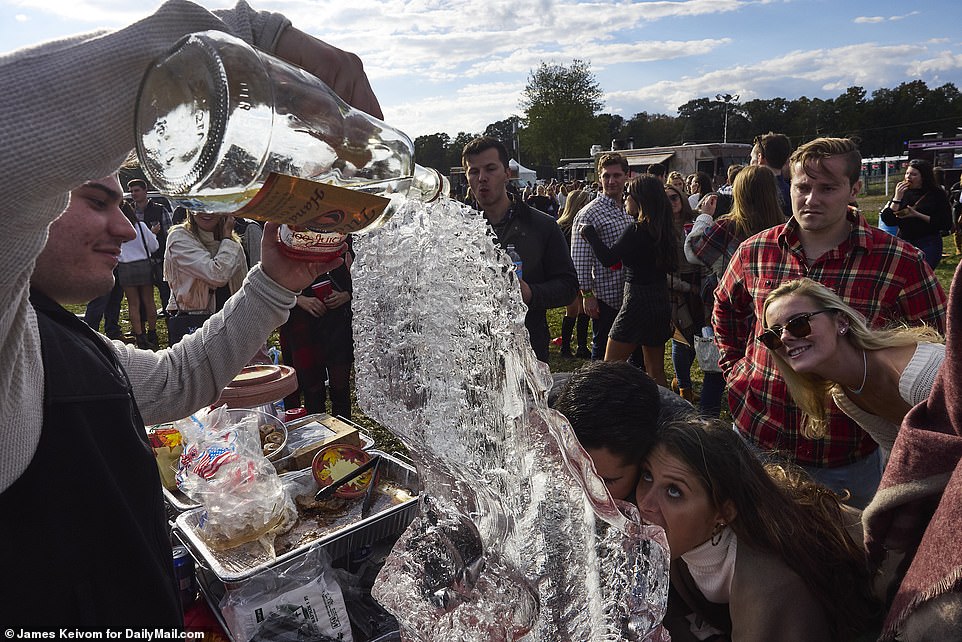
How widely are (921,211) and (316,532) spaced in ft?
25.4

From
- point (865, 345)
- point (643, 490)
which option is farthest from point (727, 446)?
point (865, 345)

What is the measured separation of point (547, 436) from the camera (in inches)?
35.6

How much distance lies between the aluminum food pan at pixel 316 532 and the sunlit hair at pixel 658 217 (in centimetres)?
294

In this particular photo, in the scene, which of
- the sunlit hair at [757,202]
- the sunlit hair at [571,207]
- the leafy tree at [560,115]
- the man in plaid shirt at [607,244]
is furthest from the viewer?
the leafy tree at [560,115]

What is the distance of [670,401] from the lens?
1.77 m

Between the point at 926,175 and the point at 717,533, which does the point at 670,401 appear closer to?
the point at 717,533

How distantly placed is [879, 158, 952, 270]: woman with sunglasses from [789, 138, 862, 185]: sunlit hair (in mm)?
5290

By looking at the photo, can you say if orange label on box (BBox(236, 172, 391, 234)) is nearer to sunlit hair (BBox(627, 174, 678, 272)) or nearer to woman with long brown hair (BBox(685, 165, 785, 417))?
woman with long brown hair (BBox(685, 165, 785, 417))

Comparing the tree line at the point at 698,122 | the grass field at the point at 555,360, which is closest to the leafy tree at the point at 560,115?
the tree line at the point at 698,122

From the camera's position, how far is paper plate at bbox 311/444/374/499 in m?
1.80

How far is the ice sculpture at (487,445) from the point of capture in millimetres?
835

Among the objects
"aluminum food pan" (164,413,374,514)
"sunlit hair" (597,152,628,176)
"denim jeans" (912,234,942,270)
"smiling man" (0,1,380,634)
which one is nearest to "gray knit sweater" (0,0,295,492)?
"smiling man" (0,1,380,634)

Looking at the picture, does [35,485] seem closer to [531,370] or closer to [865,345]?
[531,370]

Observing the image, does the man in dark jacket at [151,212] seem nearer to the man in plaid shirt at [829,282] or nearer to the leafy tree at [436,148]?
the man in plaid shirt at [829,282]
